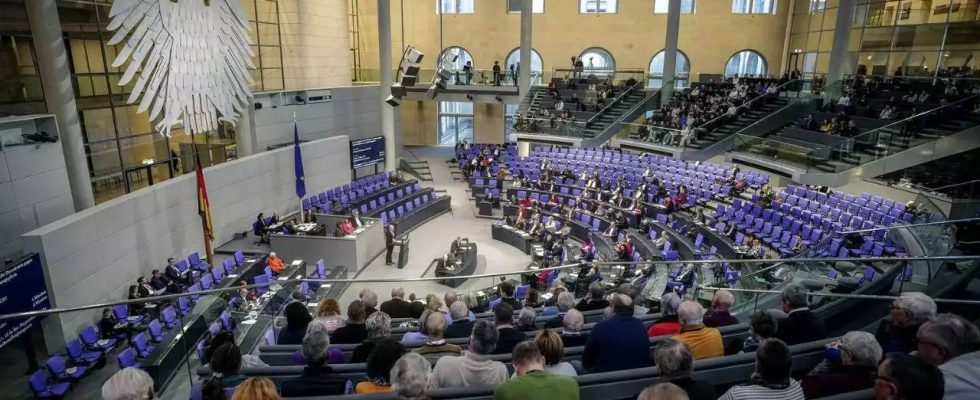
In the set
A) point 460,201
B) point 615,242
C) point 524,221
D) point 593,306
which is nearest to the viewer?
point 593,306

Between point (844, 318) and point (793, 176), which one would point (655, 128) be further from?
point (844, 318)

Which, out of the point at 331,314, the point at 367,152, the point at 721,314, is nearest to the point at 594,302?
the point at 721,314

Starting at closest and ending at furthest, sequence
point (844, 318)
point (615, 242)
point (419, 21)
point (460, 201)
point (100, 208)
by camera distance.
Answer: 1. point (844, 318)
2. point (100, 208)
3. point (615, 242)
4. point (460, 201)
5. point (419, 21)

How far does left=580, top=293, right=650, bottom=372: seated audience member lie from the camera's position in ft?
12.4

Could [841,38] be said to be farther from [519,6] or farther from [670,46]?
[519,6]

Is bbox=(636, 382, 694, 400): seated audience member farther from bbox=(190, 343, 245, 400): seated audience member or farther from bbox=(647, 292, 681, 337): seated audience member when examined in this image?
bbox=(190, 343, 245, 400): seated audience member

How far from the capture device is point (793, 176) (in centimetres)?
1642

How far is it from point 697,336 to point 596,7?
29.5 m

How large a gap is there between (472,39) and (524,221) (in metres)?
17.6

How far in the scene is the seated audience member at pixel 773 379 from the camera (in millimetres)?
2785

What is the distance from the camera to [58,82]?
1120 centimetres

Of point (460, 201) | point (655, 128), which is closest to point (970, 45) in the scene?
point (655, 128)

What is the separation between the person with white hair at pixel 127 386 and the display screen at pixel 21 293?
24.1 feet

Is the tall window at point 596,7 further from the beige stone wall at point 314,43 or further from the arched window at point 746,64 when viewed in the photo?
the beige stone wall at point 314,43
